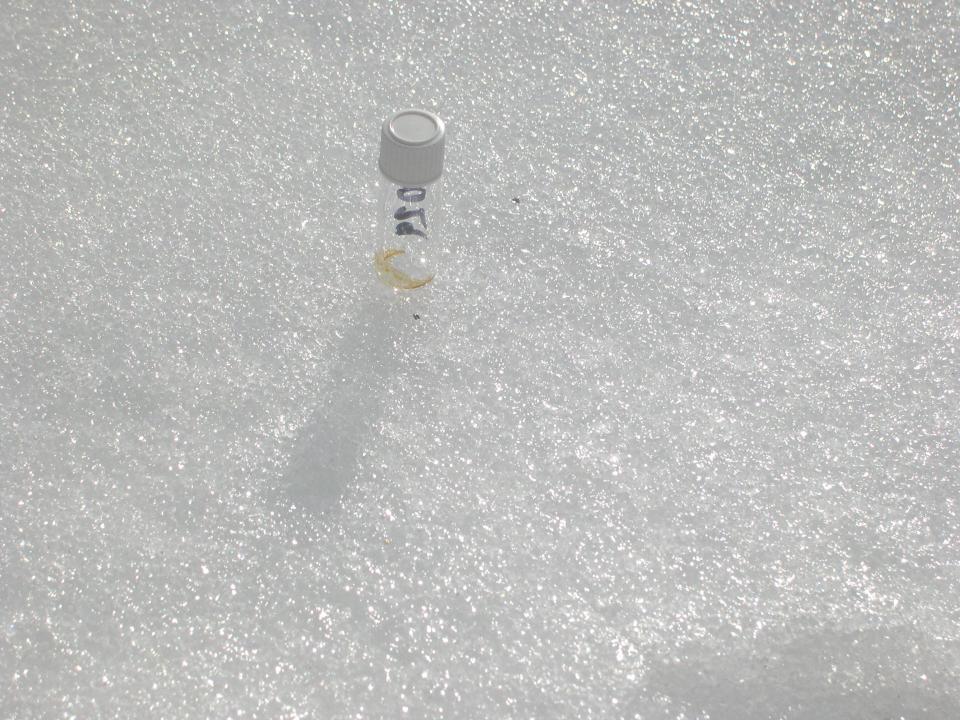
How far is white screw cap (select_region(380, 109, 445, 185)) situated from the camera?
74cm

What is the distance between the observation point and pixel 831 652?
0.70 metres

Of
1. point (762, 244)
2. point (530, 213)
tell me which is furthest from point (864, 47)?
point (530, 213)

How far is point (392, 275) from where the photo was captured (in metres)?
0.84

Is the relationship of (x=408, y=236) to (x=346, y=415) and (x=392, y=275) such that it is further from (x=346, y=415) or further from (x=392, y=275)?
(x=346, y=415)

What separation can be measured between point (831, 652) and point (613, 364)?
238 mm

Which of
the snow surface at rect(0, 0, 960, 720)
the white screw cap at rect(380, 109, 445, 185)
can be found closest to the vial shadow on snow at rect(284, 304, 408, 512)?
the snow surface at rect(0, 0, 960, 720)

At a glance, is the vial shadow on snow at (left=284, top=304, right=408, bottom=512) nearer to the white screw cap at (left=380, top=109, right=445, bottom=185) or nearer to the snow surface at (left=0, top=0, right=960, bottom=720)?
the snow surface at (left=0, top=0, right=960, bottom=720)

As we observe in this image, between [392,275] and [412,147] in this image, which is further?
[392,275]

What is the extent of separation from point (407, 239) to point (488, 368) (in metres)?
0.12

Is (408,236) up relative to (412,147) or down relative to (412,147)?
down

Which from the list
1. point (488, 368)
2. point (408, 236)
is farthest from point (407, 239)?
point (488, 368)

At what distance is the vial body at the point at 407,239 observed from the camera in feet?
2.76

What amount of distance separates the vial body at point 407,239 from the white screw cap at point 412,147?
7 centimetres

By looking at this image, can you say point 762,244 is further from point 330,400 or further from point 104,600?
point 104,600
